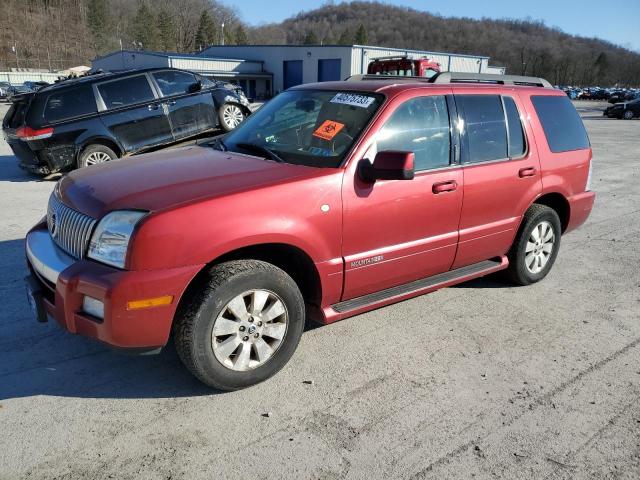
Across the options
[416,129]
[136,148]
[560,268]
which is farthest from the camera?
[136,148]

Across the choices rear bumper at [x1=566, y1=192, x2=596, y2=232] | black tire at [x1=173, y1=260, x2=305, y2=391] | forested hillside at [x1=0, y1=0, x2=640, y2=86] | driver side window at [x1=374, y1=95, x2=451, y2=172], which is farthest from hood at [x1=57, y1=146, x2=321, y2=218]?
forested hillside at [x1=0, y1=0, x2=640, y2=86]

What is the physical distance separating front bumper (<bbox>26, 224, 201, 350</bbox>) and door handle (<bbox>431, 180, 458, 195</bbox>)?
1.88 metres

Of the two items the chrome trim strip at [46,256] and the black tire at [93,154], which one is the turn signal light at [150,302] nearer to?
the chrome trim strip at [46,256]

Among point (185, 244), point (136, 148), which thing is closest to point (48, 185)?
point (136, 148)

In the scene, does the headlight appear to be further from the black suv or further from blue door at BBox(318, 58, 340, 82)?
blue door at BBox(318, 58, 340, 82)

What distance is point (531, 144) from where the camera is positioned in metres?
4.59

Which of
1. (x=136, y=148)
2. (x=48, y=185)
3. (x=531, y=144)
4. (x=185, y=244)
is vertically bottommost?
(x=48, y=185)

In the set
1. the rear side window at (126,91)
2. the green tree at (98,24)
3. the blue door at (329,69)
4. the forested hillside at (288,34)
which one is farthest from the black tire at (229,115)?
the green tree at (98,24)

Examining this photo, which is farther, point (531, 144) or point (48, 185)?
point (48, 185)

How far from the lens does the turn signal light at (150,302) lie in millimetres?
2756

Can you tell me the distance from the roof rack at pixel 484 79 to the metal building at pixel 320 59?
42.2 m

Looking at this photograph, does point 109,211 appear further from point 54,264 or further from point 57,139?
point 57,139

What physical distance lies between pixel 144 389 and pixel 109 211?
112 centimetres

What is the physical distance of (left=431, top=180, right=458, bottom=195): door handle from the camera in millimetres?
3854
